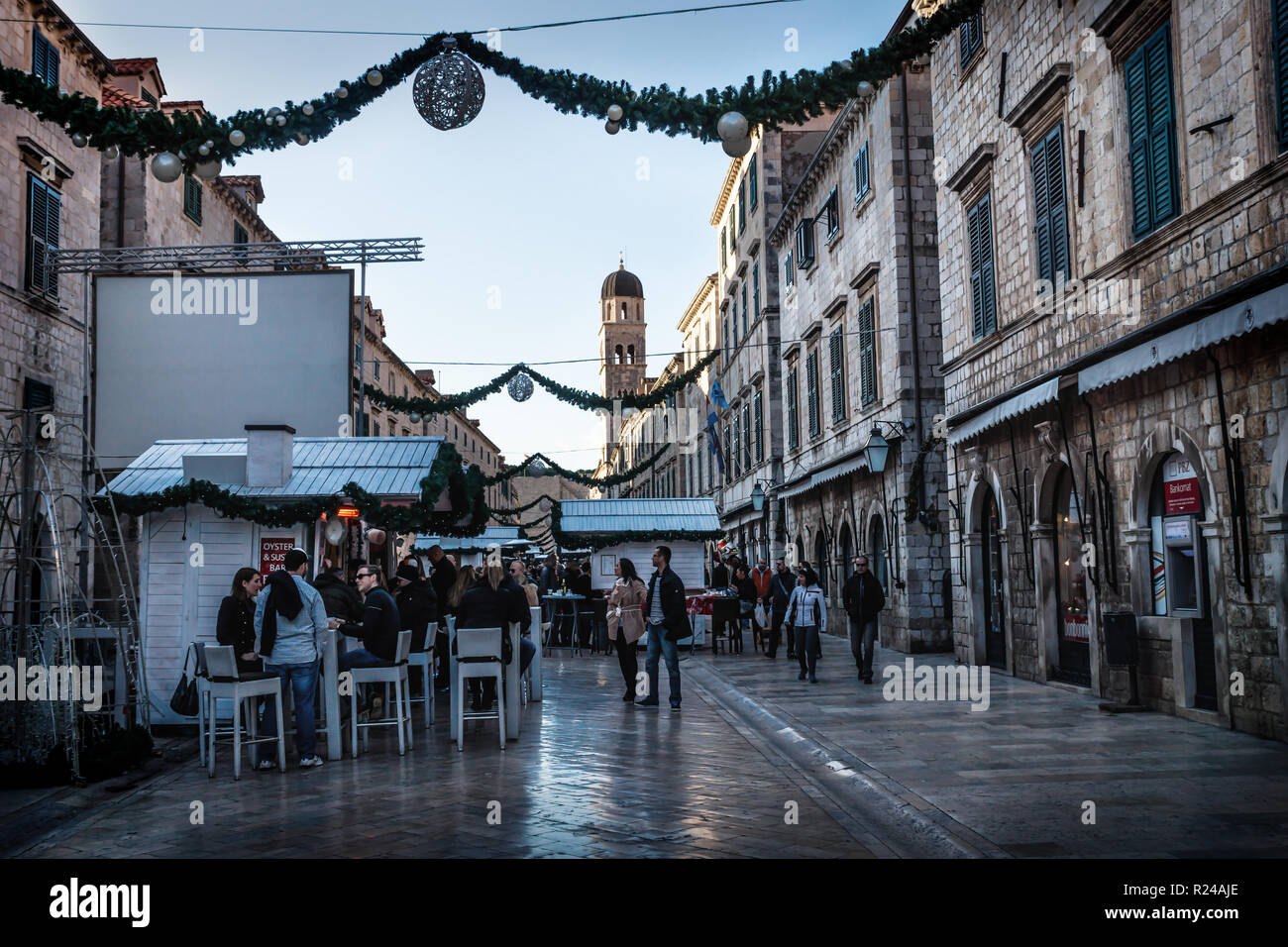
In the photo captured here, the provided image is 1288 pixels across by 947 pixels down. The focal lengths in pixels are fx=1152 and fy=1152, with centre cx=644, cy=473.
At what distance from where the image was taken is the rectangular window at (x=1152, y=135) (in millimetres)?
10914

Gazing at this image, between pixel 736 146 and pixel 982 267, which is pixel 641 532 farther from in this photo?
pixel 736 146

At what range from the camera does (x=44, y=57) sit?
20812mm

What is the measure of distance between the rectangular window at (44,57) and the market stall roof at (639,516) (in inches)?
501

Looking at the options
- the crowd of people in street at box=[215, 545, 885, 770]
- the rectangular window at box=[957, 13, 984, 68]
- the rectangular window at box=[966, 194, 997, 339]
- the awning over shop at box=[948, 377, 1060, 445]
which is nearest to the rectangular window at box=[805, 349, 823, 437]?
the rectangular window at box=[966, 194, 997, 339]

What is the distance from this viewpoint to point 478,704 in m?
13.5

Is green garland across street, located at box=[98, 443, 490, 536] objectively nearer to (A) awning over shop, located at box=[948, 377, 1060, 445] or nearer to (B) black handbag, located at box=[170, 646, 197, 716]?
(B) black handbag, located at box=[170, 646, 197, 716]

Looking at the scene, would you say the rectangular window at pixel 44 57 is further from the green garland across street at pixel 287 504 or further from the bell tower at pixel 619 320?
the bell tower at pixel 619 320

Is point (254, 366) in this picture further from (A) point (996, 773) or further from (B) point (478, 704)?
(A) point (996, 773)

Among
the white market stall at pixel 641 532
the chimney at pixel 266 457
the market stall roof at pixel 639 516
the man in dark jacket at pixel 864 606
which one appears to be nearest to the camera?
the chimney at pixel 266 457

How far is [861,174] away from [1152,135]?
39.5 ft

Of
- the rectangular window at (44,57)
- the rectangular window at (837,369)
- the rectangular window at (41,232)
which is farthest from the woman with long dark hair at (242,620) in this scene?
the rectangular window at (837,369)

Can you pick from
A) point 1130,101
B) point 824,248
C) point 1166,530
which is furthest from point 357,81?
point 824,248

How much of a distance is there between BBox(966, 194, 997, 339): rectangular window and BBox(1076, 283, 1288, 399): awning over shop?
4107mm

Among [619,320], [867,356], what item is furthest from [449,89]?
[619,320]
